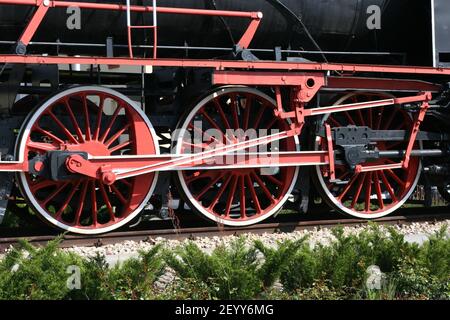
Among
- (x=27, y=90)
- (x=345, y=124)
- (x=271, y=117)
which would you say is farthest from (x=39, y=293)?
(x=345, y=124)

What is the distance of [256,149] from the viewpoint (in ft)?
25.5

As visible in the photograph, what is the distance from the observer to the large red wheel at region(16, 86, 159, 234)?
22.6ft

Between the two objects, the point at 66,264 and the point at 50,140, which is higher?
the point at 50,140

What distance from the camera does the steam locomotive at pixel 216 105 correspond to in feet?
22.6

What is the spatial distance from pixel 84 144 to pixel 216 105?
5.28 feet

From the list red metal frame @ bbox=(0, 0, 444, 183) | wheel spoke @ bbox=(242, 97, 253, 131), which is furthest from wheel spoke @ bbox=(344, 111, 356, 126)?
wheel spoke @ bbox=(242, 97, 253, 131)

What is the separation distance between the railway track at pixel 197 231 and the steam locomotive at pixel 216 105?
0.12 meters

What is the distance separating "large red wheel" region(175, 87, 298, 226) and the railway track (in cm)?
13

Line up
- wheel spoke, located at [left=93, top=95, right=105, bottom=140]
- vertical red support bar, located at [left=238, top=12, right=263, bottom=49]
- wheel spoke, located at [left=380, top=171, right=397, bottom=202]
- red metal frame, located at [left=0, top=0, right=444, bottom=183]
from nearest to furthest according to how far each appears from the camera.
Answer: red metal frame, located at [left=0, top=0, right=444, bottom=183], wheel spoke, located at [left=93, top=95, right=105, bottom=140], vertical red support bar, located at [left=238, top=12, right=263, bottom=49], wheel spoke, located at [left=380, top=171, right=397, bottom=202]

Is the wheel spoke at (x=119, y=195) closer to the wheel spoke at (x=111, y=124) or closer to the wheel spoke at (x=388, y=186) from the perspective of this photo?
the wheel spoke at (x=111, y=124)

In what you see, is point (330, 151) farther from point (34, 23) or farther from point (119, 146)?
point (34, 23)

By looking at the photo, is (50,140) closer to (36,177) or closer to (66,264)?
(36,177)

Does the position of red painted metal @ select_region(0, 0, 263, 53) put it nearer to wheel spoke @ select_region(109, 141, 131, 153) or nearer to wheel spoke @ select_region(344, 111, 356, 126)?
wheel spoke @ select_region(109, 141, 131, 153)
